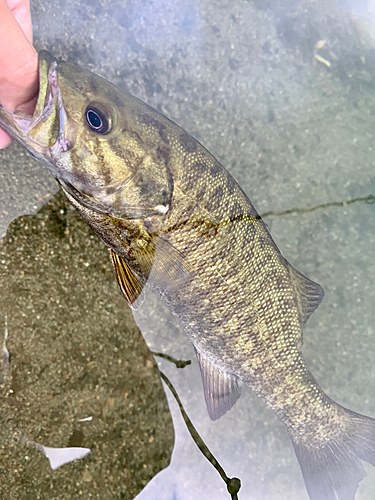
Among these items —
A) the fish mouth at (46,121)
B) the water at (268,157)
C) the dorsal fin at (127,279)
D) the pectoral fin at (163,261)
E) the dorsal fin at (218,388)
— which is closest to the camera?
the fish mouth at (46,121)

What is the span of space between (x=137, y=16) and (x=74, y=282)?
4.58ft

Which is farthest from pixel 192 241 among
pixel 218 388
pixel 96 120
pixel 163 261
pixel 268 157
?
pixel 268 157

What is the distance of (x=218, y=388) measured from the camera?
4.64ft

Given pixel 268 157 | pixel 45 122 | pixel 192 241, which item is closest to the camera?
pixel 45 122

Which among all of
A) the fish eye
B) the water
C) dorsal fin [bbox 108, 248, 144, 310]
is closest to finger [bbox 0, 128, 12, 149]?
the water

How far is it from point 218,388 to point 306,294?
56cm

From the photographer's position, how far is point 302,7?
5.66ft

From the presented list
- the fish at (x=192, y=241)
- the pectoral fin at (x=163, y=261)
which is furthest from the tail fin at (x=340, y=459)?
the pectoral fin at (x=163, y=261)

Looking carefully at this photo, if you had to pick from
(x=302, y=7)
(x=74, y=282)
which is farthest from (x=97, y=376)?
(x=302, y=7)

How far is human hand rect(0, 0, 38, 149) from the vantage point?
984 mm

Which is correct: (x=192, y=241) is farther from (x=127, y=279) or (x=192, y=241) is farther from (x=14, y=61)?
(x=14, y=61)

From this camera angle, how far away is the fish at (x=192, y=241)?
102 cm

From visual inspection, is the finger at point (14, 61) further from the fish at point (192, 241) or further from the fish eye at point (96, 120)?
the fish eye at point (96, 120)

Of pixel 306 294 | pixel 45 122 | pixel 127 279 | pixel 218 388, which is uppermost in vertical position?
pixel 45 122
